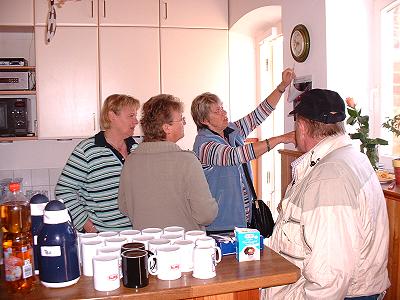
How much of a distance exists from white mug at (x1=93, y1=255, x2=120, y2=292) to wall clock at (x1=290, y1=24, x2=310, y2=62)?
1.63 m

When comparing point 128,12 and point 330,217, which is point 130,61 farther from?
point 330,217

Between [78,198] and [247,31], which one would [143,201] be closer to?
[78,198]

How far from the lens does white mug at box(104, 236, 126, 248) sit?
1.23 metres

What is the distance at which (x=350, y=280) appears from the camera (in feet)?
4.12

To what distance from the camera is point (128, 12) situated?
3412mm

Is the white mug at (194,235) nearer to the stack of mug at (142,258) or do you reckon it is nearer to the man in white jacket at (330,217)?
the stack of mug at (142,258)

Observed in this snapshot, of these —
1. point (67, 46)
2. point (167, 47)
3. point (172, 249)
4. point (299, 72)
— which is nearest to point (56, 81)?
point (67, 46)

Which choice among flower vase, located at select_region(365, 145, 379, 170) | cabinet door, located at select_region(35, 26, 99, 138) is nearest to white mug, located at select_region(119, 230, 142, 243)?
flower vase, located at select_region(365, 145, 379, 170)

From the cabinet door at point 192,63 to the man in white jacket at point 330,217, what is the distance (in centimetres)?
219

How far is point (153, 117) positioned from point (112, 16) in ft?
6.56

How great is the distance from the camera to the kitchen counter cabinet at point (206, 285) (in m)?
1.10

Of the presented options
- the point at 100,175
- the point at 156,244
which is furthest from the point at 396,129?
the point at 100,175

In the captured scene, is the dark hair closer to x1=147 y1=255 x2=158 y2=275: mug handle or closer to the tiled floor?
x1=147 y1=255 x2=158 y2=275: mug handle

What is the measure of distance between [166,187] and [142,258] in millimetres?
472
